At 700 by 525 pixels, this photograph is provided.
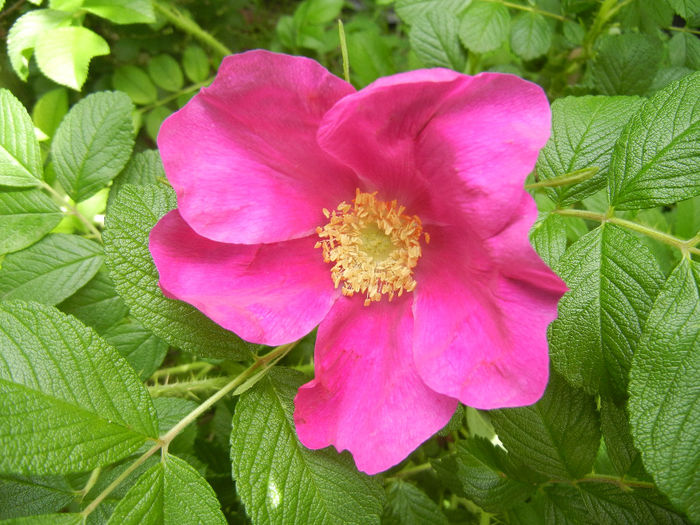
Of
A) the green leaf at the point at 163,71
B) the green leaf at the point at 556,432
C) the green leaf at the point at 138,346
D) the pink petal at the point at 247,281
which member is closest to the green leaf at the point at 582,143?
the green leaf at the point at 556,432

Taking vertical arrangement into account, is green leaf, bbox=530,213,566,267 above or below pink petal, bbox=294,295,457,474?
above

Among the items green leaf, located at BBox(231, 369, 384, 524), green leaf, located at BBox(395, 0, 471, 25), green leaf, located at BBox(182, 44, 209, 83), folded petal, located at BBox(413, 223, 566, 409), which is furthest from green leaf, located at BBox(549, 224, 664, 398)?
green leaf, located at BBox(182, 44, 209, 83)

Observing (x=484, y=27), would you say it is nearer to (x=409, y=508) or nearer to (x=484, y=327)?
(x=484, y=327)

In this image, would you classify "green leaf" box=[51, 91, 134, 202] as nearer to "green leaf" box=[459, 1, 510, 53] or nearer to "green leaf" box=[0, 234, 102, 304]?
"green leaf" box=[0, 234, 102, 304]

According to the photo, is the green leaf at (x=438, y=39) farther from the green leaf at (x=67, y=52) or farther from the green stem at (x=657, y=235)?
the green leaf at (x=67, y=52)

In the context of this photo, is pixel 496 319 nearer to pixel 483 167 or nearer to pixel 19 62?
A: pixel 483 167

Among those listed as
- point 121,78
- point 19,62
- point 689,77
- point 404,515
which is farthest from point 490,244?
point 121,78
